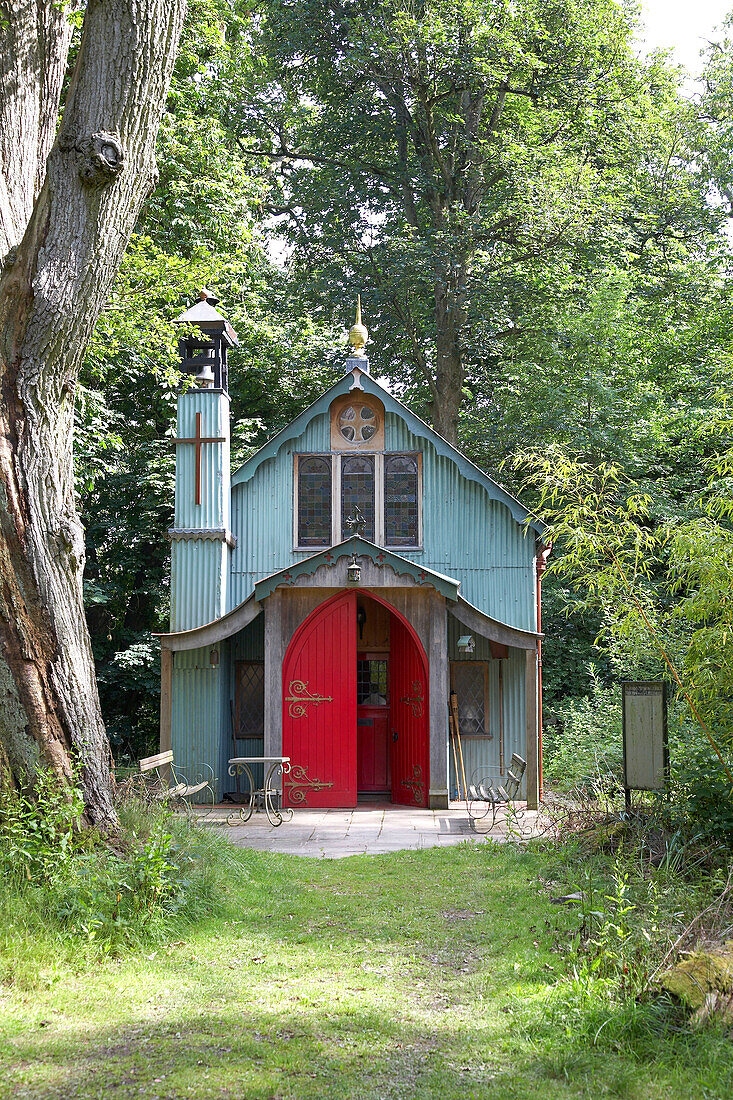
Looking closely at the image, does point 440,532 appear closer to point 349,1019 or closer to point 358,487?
point 358,487

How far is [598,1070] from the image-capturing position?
4.32m

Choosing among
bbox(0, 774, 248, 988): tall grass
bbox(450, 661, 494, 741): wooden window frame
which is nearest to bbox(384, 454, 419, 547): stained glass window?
bbox(450, 661, 494, 741): wooden window frame

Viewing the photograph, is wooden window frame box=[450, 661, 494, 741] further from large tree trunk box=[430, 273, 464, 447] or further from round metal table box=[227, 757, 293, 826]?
large tree trunk box=[430, 273, 464, 447]

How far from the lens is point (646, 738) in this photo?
8.30 meters

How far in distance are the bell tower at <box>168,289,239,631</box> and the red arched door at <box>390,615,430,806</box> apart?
106 inches

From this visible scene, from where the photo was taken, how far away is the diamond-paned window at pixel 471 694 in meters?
14.2

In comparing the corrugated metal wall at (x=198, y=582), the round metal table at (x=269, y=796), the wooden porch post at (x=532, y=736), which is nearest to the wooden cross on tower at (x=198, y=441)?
the corrugated metal wall at (x=198, y=582)

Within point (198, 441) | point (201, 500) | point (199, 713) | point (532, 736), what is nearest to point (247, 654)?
point (199, 713)

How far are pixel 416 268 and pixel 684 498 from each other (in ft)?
24.9

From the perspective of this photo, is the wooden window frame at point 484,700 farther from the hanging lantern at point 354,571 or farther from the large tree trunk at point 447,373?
the large tree trunk at point 447,373

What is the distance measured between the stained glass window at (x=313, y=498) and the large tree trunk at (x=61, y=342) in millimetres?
7606

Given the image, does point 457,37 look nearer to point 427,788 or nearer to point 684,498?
point 684,498

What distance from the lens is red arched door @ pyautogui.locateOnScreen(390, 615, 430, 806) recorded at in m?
13.0

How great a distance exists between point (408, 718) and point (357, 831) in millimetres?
2838
